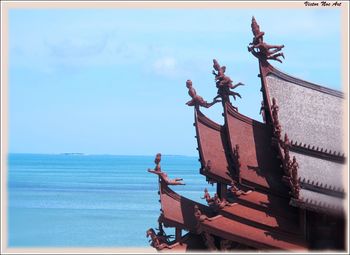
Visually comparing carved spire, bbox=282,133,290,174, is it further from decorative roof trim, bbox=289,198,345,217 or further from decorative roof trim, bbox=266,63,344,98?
decorative roof trim, bbox=266,63,344,98

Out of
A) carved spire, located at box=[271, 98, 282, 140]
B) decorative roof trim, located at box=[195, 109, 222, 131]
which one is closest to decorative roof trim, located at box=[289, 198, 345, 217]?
carved spire, located at box=[271, 98, 282, 140]

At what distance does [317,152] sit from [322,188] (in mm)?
1011

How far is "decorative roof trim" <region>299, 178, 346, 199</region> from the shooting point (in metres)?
13.8

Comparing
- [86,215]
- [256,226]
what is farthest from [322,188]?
[86,215]

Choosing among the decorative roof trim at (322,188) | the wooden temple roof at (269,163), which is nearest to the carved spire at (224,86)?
the wooden temple roof at (269,163)

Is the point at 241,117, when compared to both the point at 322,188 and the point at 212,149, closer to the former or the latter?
the point at 212,149

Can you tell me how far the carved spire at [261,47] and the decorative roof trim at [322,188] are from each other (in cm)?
285

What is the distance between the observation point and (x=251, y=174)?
15.4m

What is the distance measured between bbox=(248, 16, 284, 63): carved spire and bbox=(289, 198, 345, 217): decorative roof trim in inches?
129

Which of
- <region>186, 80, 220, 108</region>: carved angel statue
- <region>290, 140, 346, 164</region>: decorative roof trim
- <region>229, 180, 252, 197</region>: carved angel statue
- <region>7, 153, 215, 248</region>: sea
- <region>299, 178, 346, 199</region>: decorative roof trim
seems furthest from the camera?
<region>7, 153, 215, 248</region>: sea

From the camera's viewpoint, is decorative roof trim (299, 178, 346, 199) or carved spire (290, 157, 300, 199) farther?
carved spire (290, 157, 300, 199)

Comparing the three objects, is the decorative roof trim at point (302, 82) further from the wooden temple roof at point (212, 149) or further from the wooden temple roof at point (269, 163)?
the wooden temple roof at point (212, 149)

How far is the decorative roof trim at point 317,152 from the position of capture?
14648 mm

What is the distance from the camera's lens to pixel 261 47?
1575 cm
